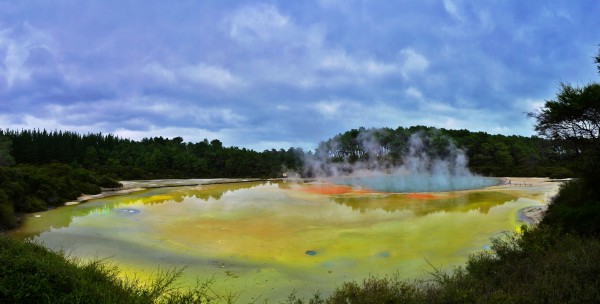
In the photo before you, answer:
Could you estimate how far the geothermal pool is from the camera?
10.2 m

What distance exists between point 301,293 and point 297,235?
634 cm

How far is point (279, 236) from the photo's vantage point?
14805mm

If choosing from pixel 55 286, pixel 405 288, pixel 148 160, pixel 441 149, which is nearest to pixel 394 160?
pixel 441 149

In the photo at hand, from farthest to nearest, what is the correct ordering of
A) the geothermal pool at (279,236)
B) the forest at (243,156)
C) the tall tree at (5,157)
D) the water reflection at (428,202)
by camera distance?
the forest at (243,156) → the tall tree at (5,157) → the water reflection at (428,202) → the geothermal pool at (279,236)

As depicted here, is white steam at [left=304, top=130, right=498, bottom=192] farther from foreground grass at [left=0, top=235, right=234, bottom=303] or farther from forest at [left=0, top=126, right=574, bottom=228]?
foreground grass at [left=0, top=235, right=234, bottom=303]

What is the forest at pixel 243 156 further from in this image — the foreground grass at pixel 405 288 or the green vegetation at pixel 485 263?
the foreground grass at pixel 405 288

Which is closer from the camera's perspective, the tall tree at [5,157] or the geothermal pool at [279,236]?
the geothermal pool at [279,236]

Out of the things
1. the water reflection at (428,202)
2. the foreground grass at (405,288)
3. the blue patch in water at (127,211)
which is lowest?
the blue patch in water at (127,211)

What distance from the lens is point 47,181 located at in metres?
24.4

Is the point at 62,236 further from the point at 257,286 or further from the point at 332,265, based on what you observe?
the point at 332,265

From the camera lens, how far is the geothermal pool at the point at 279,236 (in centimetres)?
1020

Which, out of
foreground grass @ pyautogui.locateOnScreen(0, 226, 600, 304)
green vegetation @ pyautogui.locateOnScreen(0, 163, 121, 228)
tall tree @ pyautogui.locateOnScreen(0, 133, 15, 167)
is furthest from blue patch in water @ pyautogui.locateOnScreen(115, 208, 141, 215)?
tall tree @ pyautogui.locateOnScreen(0, 133, 15, 167)

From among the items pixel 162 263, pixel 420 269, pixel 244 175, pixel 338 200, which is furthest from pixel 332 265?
pixel 244 175

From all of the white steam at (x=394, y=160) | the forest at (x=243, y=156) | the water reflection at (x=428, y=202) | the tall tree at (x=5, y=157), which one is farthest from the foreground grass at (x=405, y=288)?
the white steam at (x=394, y=160)
